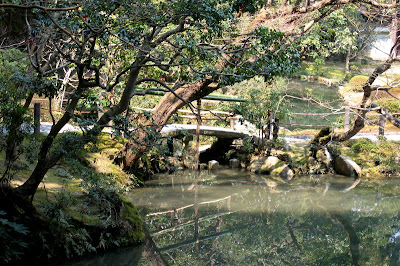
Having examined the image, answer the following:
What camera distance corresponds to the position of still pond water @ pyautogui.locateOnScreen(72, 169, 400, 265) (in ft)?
21.2

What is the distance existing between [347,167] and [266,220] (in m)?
4.44

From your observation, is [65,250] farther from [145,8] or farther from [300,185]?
[300,185]

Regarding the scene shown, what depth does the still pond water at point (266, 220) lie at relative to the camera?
6457 mm

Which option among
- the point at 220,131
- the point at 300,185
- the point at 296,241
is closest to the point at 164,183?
the point at 220,131

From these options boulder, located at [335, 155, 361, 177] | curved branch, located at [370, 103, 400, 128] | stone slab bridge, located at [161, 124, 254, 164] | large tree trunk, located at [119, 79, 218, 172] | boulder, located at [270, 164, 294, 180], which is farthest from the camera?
stone slab bridge, located at [161, 124, 254, 164]

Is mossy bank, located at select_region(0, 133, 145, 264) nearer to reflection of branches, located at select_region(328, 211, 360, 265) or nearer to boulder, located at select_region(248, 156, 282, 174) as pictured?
reflection of branches, located at select_region(328, 211, 360, 265)

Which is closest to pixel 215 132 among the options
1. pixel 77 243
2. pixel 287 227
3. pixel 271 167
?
pixel 271 167

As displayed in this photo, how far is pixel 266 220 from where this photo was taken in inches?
320

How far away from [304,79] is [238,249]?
21.2m

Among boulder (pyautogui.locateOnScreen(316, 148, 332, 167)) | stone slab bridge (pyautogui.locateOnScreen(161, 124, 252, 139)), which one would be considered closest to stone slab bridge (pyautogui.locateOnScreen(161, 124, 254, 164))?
stone slab bridge (pyautogui.locateOnScreen(161, 124, 252, 139))

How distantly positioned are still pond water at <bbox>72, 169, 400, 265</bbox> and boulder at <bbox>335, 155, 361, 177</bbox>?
35 centimetres

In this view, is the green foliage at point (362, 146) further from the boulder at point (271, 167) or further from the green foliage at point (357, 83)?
the green foliage at point (357, 83)

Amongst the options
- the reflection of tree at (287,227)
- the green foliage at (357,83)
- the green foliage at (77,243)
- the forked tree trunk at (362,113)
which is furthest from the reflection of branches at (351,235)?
the green foliage at (357,83)

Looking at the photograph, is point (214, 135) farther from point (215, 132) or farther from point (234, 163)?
point (234, 163)
